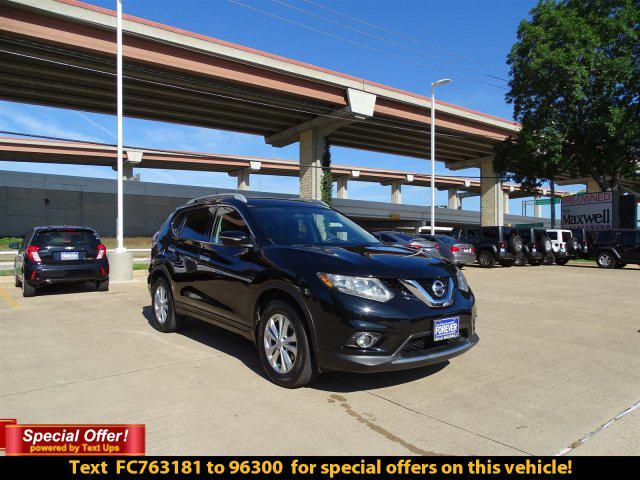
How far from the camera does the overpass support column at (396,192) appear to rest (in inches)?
2995

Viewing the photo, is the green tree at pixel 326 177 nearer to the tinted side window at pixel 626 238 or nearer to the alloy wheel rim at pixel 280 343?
the tinted side window at pixel 626 238

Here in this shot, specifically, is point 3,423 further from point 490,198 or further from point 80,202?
point 490,198

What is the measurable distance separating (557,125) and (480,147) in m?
16.9

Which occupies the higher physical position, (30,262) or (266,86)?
(266,86)

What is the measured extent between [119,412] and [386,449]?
80.1 inches

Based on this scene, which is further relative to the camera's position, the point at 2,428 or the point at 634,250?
the point at 634,250

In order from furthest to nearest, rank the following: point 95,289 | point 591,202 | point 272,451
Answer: point 591,202 < point 95,289 < point 272,451

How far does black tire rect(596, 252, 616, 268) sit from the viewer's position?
797 inches

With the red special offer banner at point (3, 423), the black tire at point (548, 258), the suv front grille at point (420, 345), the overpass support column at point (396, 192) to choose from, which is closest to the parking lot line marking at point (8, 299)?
the red special offer banner at point (3, 423)

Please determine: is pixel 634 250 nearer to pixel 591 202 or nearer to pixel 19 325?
pixel 591 202
